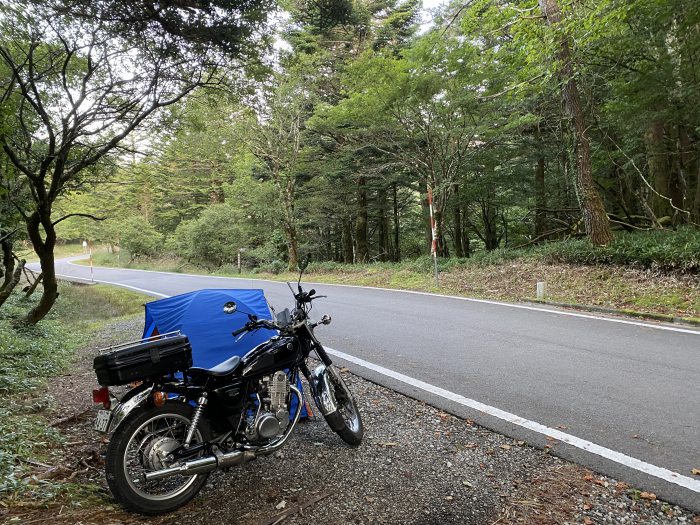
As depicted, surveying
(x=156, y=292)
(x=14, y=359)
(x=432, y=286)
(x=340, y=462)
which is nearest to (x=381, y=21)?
(x=432, y=286)

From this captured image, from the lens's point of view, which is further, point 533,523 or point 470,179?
point 470,179

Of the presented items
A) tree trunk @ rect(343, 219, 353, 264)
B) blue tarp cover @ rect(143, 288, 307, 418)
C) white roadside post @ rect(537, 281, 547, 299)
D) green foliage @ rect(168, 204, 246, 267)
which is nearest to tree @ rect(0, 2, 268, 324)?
blue tarp cover @ rect(143, 288, 307, 418)

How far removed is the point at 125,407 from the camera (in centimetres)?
257

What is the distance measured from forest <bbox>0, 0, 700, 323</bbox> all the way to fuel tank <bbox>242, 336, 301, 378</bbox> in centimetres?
350

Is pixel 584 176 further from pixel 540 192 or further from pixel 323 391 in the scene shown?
pixel 323 391

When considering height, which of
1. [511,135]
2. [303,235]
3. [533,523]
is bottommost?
[533,523]

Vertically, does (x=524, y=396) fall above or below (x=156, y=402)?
below

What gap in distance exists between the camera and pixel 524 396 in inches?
164

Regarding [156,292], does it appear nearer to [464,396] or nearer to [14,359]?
[14,359]

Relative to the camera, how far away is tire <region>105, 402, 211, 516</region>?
2457mm

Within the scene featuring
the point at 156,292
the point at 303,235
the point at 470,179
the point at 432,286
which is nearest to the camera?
the point at 432,286

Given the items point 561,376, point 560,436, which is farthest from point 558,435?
point 561,376

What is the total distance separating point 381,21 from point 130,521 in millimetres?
20829

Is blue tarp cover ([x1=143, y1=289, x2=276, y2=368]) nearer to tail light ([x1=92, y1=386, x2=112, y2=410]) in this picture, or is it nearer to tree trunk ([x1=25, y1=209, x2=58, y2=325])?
tail light ([x1=92, y1=386, x2=112, y2=410])
